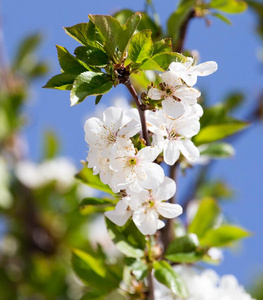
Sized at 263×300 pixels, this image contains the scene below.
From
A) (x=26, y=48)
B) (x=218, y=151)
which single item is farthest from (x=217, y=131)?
(x=26, y=48)

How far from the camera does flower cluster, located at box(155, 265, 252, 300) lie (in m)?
1.18

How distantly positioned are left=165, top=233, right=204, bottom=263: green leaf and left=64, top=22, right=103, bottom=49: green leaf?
439mm

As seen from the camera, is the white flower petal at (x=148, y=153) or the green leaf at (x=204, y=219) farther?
the green leaf at (x=204, y=219)

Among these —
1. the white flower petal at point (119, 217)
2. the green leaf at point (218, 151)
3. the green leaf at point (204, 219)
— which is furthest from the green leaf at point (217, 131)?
the white flower petal at point (119, 217)

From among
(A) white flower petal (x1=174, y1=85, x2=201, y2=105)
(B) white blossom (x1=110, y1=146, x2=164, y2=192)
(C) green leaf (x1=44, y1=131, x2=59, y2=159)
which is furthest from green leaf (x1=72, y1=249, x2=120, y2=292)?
(C) green leaf (x1=44, y1=131, x2=59, y2=159)

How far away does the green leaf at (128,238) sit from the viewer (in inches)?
38.3

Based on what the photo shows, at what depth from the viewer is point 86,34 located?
84cm

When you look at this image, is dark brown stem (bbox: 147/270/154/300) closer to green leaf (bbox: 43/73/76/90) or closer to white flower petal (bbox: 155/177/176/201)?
white flower petal (bbox: 155/177/176/201)

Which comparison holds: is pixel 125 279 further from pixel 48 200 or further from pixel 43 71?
pixel 43 71

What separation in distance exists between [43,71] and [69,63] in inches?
81.6

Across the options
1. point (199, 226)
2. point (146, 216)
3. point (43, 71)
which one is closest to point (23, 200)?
point (43, 71)

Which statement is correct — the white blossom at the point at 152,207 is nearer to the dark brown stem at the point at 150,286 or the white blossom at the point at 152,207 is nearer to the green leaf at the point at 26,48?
the dark brown stem at the point at 150,286

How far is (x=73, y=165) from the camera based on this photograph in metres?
2.75

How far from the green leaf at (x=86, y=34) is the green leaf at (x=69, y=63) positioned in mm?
30
